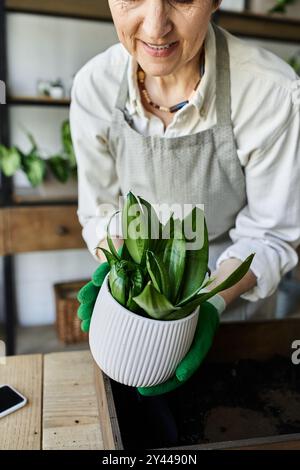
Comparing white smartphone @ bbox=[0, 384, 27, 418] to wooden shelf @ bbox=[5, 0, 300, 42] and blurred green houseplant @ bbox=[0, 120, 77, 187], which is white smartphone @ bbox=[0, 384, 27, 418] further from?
wooden shelf @ bbox=[5, 0, 300, 42]

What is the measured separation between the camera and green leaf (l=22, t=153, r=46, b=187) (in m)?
1.99

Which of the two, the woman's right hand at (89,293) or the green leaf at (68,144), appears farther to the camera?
the green leaf at (68,144)

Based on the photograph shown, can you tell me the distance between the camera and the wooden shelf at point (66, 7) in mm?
1982

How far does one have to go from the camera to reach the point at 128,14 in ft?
2.37

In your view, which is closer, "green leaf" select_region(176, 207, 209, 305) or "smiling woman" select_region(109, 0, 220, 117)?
"green leaf" select_region(176, 207, 209, 305)

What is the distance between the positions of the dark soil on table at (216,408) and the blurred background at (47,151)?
1.10m

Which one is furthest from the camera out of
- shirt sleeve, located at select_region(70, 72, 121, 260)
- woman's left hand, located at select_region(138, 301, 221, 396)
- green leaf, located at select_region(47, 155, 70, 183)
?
green leaf, located at select_region(47, 155, 70, 183)

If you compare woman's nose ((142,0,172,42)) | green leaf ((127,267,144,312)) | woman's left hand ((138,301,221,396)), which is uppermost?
woman's nose ((142,0,172,42))

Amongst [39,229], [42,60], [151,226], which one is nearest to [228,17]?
[42,60]

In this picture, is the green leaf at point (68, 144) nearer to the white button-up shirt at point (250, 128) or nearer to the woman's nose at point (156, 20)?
the white button-up shirt at point (250, 128)

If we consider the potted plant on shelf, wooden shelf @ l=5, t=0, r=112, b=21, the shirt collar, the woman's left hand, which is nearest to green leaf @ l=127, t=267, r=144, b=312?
the potted plant on shelf

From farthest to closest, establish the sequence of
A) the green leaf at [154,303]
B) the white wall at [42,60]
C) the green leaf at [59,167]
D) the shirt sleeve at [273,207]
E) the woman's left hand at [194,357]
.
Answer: the white wall at [42,60] → the green leaf at [59,167] → the shirt sleeve at [273,207] → the woman's left hand at [194,357] → the green leaf at [154,303]

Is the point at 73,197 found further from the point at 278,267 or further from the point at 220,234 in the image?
the point at 278,267

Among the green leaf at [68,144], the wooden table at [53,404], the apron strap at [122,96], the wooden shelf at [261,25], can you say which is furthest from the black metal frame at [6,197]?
the wooden table at [53,404]
